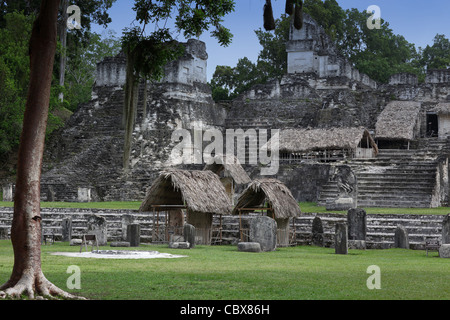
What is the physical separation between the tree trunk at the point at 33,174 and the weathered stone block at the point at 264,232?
8752mm

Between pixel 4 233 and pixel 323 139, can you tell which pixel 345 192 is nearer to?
pixel 323 139

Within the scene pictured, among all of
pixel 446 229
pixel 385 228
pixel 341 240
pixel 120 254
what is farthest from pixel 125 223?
pixel 446 229

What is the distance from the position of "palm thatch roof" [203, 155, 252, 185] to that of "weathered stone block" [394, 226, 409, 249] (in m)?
9.12

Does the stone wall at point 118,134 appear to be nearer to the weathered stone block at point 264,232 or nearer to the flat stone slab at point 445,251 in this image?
the weathered stone block at point 264,232

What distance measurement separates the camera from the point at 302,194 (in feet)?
98.9

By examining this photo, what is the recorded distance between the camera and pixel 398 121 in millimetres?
36375

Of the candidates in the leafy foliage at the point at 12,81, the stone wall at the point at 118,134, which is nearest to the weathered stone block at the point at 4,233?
the stone wall at the point at 118,134

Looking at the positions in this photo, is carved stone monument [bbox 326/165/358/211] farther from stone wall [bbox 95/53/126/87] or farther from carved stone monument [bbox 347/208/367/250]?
stone wall [bbox 95/53/126/87]

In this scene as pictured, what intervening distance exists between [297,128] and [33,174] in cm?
2720

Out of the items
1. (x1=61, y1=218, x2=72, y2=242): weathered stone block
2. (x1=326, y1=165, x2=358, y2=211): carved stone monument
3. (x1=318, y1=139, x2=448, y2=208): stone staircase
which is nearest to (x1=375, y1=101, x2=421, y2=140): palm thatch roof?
(x1=318, y1=139, x2=448, y2=208): stone staircase

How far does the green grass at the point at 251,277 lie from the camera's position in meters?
9.27
